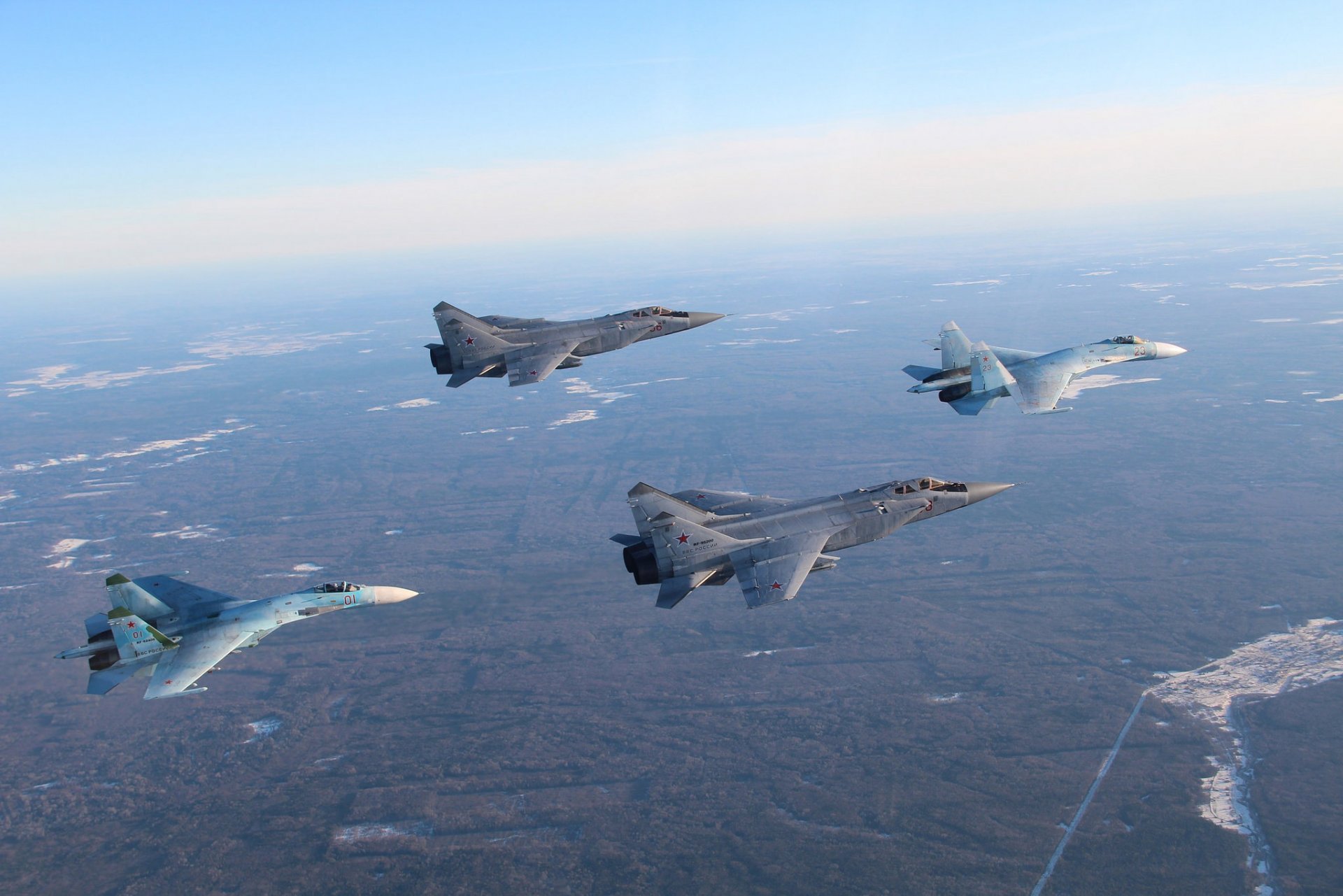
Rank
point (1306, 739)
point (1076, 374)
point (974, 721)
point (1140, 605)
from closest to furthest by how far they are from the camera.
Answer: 1. point (1076, 374)
2. point (1306, 739)
3. point (974, 721)
4. point (1140, 605)

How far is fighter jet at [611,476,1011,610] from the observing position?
31.6 metres

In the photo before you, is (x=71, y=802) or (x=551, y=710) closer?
(x=71, y=802)

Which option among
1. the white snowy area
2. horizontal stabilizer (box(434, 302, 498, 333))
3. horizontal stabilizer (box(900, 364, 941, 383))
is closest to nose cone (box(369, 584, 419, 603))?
horizontal stabilizer (box(434, 302, 498, 333))

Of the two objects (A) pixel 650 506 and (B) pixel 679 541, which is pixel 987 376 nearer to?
(B) pixel 679 541

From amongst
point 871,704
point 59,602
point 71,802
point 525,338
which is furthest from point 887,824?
point 59,602

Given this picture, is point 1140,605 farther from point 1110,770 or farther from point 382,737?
point 382,737

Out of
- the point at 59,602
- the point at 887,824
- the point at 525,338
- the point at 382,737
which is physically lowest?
the point at 887,824

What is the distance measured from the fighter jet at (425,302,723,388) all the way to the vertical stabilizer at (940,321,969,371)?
1473 cm

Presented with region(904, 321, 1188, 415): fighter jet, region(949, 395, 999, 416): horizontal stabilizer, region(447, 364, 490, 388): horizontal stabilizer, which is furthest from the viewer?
region(904, 321, 1188, 415): fighter jet

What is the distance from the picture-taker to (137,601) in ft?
121

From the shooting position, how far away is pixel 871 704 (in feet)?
498

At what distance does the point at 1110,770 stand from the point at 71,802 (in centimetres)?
17234

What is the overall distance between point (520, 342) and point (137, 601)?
21.9m

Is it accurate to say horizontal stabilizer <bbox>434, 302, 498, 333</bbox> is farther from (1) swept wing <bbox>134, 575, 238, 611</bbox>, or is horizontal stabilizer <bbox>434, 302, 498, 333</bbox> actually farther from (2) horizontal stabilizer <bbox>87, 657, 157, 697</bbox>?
(2) horizontal stabilizer <bbox>87, 657, 157, 697</bbox>
